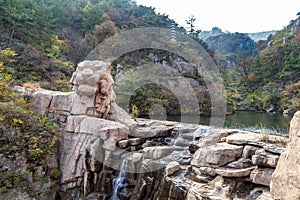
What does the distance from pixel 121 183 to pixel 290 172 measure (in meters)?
3.81

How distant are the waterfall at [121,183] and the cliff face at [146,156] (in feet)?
0.07

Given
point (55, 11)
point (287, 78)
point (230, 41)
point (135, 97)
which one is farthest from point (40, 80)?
point (230, 41)

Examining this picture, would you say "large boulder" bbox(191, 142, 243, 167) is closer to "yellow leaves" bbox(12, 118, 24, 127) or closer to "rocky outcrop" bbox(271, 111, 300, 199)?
"rocky outcrop" bbox(271, 111, 300, 199)

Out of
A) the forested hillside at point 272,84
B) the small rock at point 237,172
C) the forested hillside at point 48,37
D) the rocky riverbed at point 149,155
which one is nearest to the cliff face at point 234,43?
the forested hillside at point 272,84

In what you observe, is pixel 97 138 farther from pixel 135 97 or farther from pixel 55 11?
pixel 55 11

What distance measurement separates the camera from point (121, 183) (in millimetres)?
5137

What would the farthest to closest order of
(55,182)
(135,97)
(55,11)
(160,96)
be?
(55,11) → (160,96) → (135,97) → (55,182)

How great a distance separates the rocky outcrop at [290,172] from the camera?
1.92m

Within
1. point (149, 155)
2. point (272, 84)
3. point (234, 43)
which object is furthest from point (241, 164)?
point (234, 43)

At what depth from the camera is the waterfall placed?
5.07m

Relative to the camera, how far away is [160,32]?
738 inches

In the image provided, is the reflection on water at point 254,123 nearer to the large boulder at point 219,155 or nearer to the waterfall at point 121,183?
the large boulder at point 219,155

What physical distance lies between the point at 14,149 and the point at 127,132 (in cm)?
248

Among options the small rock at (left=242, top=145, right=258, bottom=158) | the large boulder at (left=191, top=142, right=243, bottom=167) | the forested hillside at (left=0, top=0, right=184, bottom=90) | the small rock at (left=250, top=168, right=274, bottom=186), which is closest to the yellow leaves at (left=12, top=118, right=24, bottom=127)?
the forested hillside at (left=0, top=0, right=184, bottom=90)
